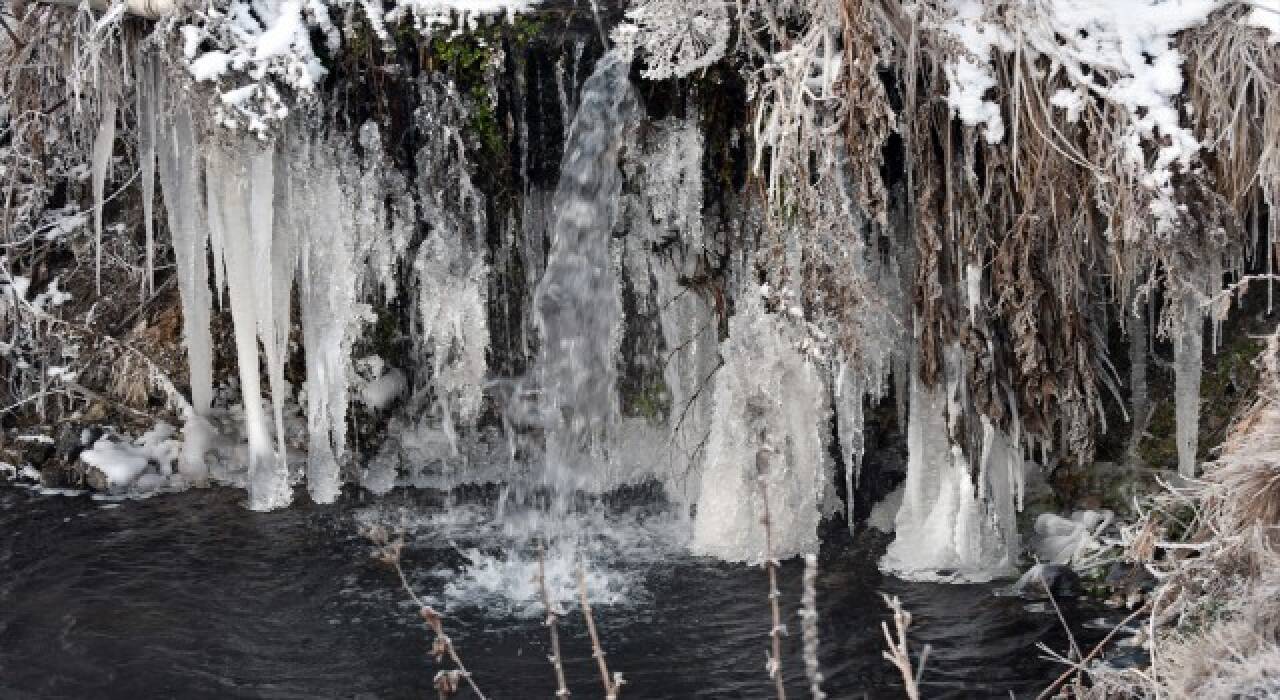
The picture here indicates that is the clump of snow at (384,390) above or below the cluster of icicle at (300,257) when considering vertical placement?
below

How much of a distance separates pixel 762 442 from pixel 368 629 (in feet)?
6.02

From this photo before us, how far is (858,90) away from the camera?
4750 mm

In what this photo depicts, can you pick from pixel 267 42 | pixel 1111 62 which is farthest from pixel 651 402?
pixel 1111 62

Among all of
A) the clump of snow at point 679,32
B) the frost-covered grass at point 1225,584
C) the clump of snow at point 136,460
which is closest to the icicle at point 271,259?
the clump of snow at point 136,460

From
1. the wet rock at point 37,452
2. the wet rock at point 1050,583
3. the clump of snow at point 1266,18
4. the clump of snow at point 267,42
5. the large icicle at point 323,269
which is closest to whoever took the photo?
the clump of snow at point 1266,18

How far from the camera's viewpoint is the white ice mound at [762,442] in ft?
18.6

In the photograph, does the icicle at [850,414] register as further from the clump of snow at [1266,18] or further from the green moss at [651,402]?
the clump of snow at [1266,18]

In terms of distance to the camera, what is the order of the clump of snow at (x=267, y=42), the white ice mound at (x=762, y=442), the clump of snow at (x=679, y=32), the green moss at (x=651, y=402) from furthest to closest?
1. the green moss at (x=651, y=402)
2. the white ice mound at (x=762, y=442)
3. the clump of snow at (x=267, y=42)
4. the clump of snow at (x=679, y=32)

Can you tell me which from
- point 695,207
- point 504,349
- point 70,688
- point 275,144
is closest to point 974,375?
point 695,207

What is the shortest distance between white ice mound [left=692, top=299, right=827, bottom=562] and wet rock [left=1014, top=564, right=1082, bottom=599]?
93cm

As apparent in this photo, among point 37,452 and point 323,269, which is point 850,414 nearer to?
point 323,269

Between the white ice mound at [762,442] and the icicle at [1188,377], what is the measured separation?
4.71 ft

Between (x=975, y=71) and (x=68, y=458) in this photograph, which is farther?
(x=68, y=458)

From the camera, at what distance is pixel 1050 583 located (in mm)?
5352
